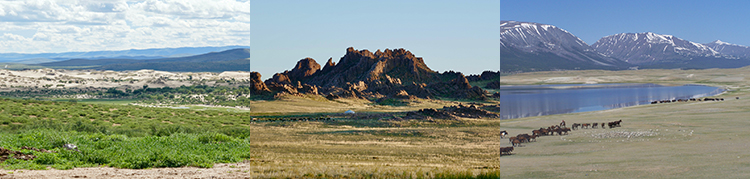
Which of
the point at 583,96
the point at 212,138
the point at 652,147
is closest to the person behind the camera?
the point at 652,147

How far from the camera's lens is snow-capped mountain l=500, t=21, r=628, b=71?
26.2m

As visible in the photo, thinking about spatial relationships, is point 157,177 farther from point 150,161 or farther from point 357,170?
point 357,170

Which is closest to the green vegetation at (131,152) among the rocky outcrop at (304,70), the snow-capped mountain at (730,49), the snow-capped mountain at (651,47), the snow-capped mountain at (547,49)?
the snow-capped mountain at (547,49)

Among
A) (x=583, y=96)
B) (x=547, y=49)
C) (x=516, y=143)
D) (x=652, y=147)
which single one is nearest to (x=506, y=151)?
(x=516, y=143)

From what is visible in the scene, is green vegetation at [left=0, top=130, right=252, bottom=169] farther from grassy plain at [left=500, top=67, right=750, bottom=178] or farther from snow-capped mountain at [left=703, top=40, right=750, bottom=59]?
snow-capped mountain at [left=703, top=40, right=750, bottom=59]

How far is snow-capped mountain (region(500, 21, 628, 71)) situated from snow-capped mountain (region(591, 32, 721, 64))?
102 centimetres

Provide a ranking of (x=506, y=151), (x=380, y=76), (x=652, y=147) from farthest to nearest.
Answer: (x=380, y=76) < (x=652, y=147) < (x=506, y=151)

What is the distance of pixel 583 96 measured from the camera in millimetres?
38594

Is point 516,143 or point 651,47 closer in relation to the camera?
point 516,143

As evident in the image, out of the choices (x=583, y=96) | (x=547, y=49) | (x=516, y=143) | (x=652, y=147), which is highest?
(x=547, y=49)

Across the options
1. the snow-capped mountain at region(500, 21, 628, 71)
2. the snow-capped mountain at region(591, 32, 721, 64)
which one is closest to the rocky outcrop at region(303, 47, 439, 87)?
the snow-capped mountain at region(500, 21, 628, 71)

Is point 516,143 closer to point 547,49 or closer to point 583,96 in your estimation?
point 583,96

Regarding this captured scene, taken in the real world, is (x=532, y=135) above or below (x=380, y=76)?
below

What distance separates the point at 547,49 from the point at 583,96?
22483mm
